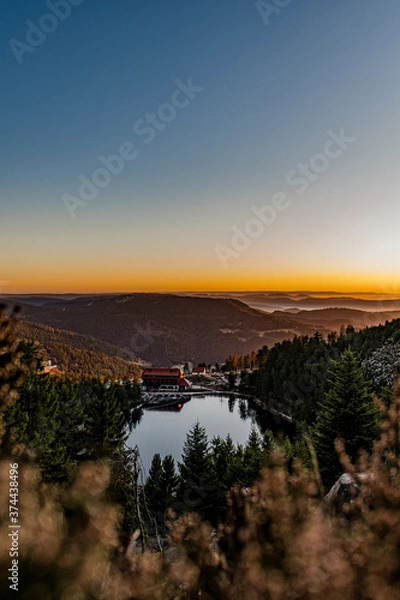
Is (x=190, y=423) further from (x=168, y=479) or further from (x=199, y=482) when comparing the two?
(x=199, y=482)

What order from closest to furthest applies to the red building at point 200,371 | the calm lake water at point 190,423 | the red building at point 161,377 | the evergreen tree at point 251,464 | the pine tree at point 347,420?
the pine tree at point 347,420 → the evergreen tree at point 251,464 → the calm lake water at point 190,423 → the red building at point 161,377 → the red building at point 200,371

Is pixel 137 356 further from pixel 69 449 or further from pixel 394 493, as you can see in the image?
pixel 394 493

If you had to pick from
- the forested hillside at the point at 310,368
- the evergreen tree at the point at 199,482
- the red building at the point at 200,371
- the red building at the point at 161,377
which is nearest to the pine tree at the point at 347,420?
the evergreen tree at the point at 199,482

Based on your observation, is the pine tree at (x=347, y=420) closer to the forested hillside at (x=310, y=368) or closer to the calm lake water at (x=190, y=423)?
the calm lake water at (x=190, y=423)

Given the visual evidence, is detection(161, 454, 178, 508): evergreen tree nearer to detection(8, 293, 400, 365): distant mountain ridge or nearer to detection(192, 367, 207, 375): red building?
detection(192, 367, 207, 375): red building

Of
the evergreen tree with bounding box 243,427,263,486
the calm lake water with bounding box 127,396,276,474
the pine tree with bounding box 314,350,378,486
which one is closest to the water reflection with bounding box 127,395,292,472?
the calm lake water with bounding box 127,396,276,474

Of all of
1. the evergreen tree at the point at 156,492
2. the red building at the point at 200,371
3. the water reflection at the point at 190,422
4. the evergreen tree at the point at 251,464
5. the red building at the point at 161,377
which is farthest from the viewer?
the red building at the point at 200,371

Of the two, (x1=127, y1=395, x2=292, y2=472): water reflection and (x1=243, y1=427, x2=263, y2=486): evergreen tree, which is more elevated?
(x1=243, y1=427, x2=263, y2=486): evergreen tree

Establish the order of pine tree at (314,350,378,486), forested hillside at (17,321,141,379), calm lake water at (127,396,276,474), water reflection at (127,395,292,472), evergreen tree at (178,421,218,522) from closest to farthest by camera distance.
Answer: pine tree at (314,350,378,486) < evergreen tree at (178,421,218,522) < calm lake water at (127,396,276,474) < water reflection at (127,395,292,472) < forested hillside at (17,321,141,379)

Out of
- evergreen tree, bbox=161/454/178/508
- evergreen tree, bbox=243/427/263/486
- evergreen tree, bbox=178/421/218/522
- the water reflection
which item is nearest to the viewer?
evergreen tree, bbox=243/427/263/486
